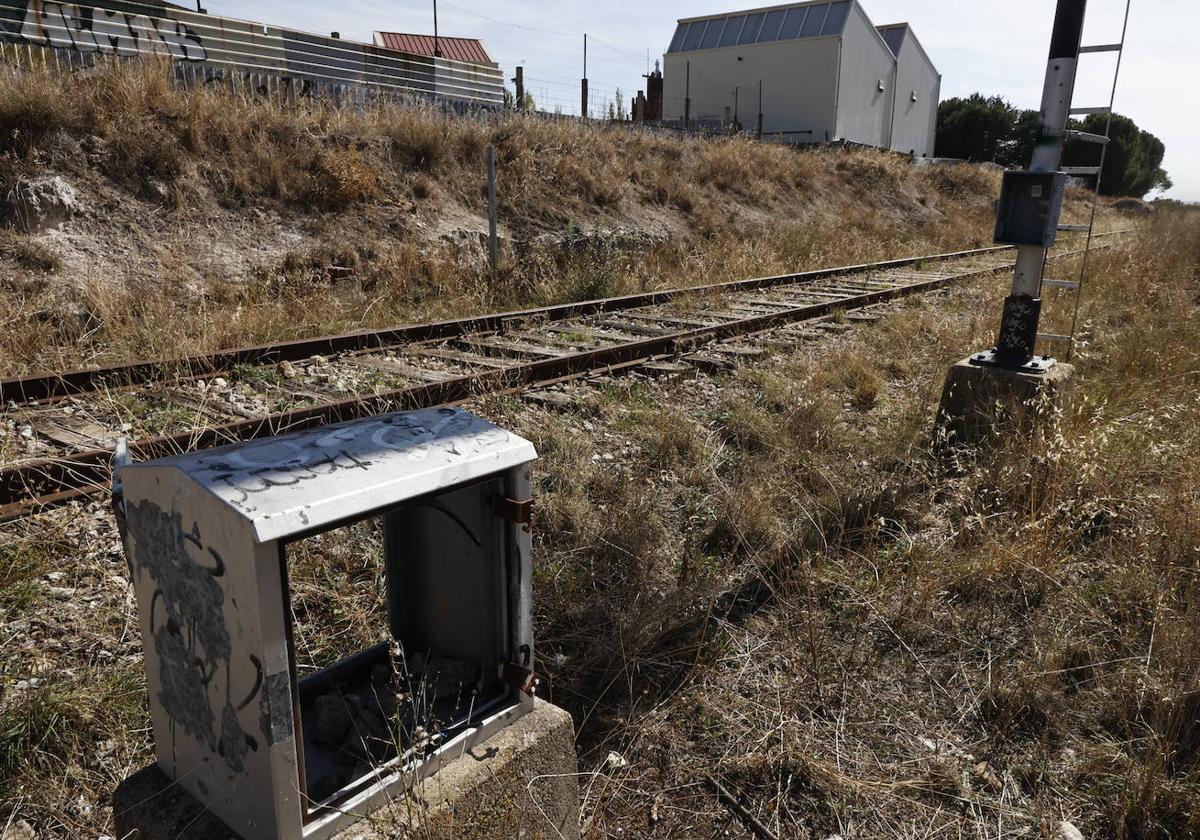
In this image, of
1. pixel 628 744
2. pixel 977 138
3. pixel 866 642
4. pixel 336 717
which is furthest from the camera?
pixel 977 138

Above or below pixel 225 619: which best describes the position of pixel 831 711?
below

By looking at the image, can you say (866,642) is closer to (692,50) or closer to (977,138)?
Result: (692,50)

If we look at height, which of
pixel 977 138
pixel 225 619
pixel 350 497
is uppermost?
pixel 977 138

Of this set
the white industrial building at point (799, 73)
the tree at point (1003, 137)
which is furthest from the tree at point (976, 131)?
the white industrial building at point (799, 73)

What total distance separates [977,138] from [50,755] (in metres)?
64.2

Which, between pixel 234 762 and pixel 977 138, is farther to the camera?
pixel 977 138

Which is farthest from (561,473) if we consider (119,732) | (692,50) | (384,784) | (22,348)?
(692,50)

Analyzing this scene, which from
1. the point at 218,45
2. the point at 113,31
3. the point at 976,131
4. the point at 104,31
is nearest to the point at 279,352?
the point at 104,31

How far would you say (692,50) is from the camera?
41812mm

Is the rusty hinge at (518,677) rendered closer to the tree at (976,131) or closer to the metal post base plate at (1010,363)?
the metal post base plate at (1010,363)

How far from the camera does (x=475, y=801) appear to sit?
1.79 m

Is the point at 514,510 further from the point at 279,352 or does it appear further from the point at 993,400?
the point at 279,352

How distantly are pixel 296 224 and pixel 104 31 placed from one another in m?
8.15

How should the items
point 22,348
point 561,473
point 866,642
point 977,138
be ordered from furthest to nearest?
point 977,138 → point 22,348 → point 561,473 → point 866,642
